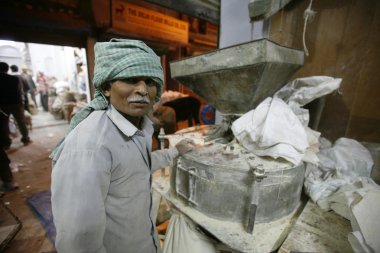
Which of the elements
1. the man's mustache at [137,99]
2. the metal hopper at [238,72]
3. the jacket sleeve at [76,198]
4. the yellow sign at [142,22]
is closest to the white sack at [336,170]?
the metal hopper at [238,72]

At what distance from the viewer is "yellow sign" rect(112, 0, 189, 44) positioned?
535 centimetres

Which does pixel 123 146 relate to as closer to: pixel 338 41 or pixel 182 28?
pixel 338 41

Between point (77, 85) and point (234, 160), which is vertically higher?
point (77, 85)

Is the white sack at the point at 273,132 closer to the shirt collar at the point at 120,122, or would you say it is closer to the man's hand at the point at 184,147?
the man's hand at the point at 184,147

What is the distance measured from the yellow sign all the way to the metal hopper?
12.0ft

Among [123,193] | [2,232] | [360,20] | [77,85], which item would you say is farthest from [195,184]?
[77,85]

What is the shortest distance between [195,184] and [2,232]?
9.81 ft

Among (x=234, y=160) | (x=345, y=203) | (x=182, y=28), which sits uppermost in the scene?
(x=182, y=28)

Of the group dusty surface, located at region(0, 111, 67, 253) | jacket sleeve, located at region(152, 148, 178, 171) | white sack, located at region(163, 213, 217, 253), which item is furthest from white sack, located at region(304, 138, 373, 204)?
dusty surface, located at region(0, 111, 67, 253)

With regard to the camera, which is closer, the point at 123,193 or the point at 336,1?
the point at 123,193

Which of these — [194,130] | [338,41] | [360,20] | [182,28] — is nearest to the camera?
[360,20]

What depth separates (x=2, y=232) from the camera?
118 inches

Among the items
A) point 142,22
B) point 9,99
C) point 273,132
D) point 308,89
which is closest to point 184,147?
point 273,132

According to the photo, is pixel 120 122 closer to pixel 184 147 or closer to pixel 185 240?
pixel 184 147
